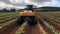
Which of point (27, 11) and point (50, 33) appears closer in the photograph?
point (50, 33)

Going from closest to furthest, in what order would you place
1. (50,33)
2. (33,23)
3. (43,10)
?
(50,33) < (33,23) < (43,10)

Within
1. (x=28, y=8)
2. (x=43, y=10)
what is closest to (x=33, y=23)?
(x=28, y=8)

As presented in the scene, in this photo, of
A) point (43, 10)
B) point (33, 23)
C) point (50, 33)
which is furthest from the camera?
point (43, 10)

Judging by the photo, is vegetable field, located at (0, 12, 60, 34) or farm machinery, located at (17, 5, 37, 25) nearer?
vegetable field, located at (0, 12, 60, 34)

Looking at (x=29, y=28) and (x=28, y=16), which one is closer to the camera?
(x=29, y=28)

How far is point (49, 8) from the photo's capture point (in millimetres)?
95375

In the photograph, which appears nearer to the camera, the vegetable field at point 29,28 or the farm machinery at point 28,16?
the vegetable field at point 29,28

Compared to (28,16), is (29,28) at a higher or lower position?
lower

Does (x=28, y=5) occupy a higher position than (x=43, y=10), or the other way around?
(x=28, y=5)

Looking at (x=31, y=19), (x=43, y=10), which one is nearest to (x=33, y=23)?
(x=31, y=19)

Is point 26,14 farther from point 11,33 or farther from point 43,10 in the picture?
point 43,10

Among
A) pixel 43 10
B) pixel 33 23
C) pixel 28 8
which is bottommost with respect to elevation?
pixel 43 10

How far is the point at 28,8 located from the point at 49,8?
7305cm

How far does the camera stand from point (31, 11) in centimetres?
2325
